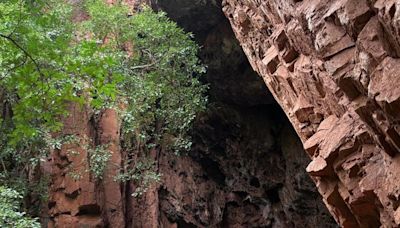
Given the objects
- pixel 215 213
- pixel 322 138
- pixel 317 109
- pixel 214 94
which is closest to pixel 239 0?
pixel 317 109

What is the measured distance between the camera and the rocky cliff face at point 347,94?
Result: 420 cm

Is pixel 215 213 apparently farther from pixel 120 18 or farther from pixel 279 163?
pixel 120 18

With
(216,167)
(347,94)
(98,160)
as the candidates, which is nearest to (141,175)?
(98,160)

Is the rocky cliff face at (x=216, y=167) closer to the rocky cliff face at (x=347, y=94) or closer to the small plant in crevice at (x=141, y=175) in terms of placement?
the small plant in crevice at (x=141, y=175)

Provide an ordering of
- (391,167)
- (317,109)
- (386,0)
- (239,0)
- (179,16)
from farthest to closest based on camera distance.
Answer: (179,16) < (239,0) < (317,109) < (391,167) < (386,0)

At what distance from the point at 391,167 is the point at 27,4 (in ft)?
15.9

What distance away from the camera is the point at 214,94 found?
49.3 feet

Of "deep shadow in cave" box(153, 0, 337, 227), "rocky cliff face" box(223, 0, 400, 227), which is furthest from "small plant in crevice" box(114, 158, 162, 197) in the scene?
"rocky cliff face" box(223, 0, 400, 227)

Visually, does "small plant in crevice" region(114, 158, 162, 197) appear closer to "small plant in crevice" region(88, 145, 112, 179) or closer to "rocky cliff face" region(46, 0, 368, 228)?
"small plant in crevice" region(88, 145, 112, 179)

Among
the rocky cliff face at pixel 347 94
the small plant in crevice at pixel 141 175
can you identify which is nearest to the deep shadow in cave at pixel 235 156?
the small plant in crevice at pixel 141 175

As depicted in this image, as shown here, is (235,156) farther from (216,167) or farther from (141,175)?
(141,175)

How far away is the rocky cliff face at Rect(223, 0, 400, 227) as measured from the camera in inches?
165

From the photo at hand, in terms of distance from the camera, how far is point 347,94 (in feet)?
16.5

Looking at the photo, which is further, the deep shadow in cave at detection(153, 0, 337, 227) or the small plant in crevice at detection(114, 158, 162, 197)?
the deep shadow in cave at detection(153, 0, 337, 227)
